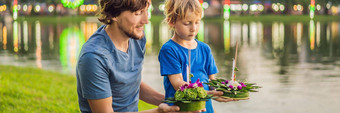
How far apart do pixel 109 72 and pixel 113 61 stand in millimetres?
69

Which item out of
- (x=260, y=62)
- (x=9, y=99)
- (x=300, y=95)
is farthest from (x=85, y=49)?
(x=260, y=62)

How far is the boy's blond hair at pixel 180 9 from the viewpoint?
3.78 meters

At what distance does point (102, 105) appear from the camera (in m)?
3.14

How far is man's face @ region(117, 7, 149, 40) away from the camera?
3.17 meters

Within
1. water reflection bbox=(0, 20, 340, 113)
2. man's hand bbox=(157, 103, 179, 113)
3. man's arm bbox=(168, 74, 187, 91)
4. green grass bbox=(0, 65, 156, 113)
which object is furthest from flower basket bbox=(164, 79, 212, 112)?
green grass bbox=(0, 65, 156, 113)

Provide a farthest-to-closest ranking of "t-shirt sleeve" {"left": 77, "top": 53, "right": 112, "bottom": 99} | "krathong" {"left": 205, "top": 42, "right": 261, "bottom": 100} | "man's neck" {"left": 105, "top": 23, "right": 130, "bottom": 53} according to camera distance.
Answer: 1. "krathong" {"left": 205, "top": 42, "right": 261, "bottom": 100}
2. "man's neck" {"left": 105, "top": 23, "right": 130, "bottom": 53}
3. "t-shirt sleeve" {"left": 77, "top": 53, "right": 112, "bottom": 99}

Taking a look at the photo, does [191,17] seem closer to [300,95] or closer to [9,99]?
[9,99]

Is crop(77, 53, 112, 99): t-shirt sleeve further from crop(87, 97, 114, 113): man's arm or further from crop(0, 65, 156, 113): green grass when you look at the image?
crop(0, 65, 156, 113): green grass

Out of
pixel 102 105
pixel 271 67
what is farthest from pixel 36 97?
pixel 271 67

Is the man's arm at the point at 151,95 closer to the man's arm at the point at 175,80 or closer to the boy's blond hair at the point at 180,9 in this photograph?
the man's arm at the point at 175,80

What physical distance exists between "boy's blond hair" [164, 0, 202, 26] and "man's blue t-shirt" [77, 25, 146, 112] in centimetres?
35

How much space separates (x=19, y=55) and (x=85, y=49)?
17157 millimetres

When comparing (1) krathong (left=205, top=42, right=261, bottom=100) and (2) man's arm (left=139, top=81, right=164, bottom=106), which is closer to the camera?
(1) krathong (left=205, top=42, right=261, bottom=100)

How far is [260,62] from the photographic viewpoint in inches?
655
